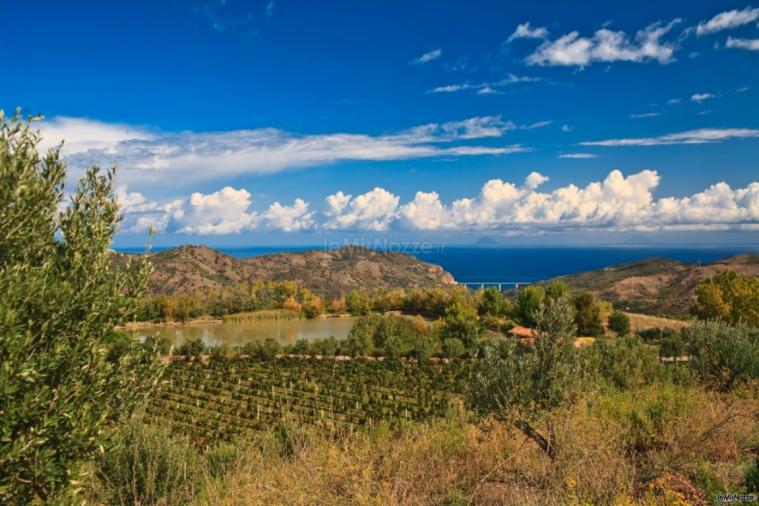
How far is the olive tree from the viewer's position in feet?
32.7

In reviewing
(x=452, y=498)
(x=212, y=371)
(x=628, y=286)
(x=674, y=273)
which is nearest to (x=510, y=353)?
(x=452, y=498)

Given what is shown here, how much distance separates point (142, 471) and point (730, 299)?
65.2 metres

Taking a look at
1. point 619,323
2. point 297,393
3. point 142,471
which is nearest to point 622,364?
point 142,471

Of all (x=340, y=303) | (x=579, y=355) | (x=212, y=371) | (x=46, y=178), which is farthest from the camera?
(x=340, y=303)

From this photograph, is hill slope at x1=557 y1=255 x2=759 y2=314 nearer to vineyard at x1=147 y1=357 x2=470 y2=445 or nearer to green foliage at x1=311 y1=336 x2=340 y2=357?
vineyard at x1=147 y1=357 x2=470 y2=445

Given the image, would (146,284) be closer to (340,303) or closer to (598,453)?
(598,453)

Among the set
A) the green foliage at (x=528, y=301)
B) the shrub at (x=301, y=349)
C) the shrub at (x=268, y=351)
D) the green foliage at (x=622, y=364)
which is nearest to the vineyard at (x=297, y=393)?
the shrub at (x=268, y=351)

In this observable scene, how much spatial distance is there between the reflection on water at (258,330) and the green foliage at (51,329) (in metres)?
69.6

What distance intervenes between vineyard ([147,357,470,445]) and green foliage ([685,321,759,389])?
1434 centimetres

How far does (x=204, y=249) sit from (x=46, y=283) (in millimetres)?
162022

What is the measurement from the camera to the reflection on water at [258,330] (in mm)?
76250

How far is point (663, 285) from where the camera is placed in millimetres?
118312

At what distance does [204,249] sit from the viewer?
516 ft

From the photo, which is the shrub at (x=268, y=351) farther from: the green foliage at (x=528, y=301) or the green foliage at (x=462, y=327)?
the green foliage at (x=528, y=301)
